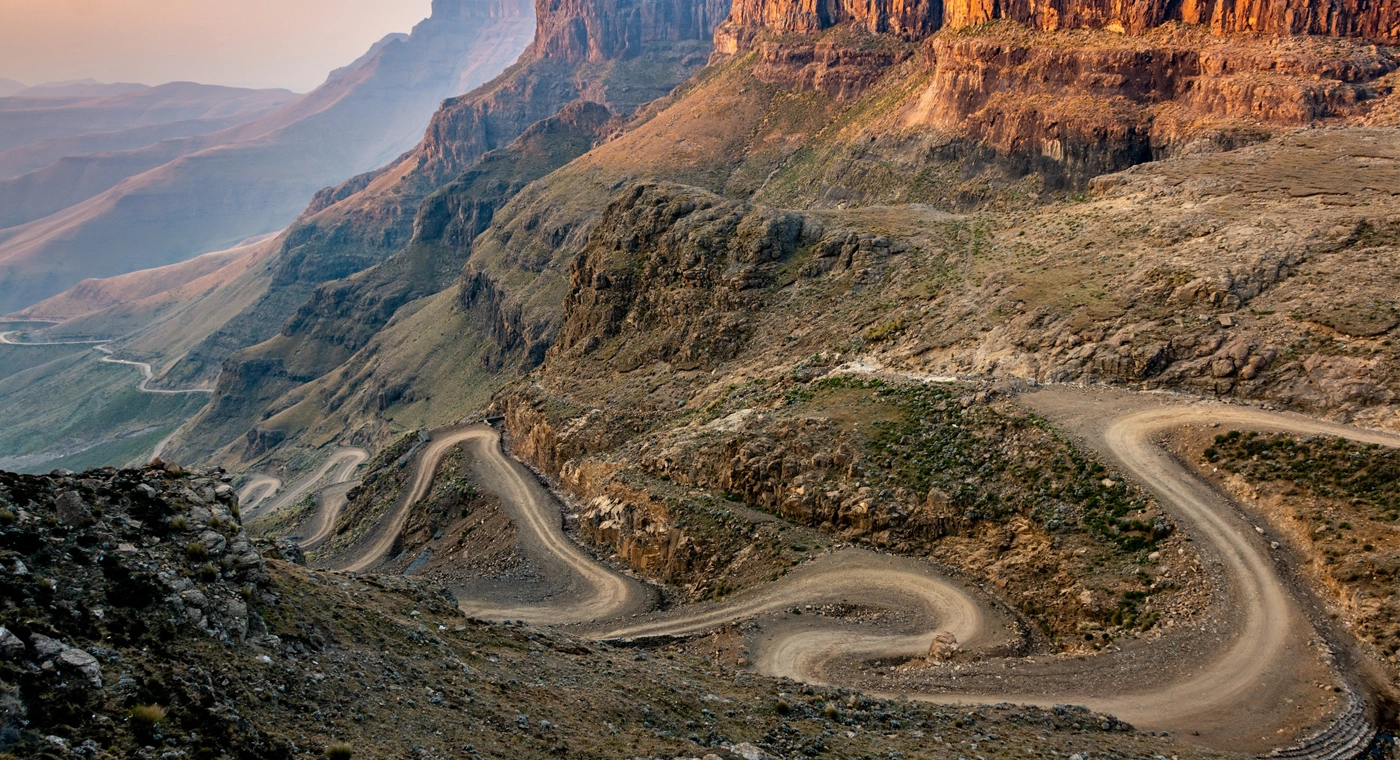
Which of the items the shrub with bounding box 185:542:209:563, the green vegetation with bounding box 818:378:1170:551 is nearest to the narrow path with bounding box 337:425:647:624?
the green vegetation with bounding box 818:378:1170:551

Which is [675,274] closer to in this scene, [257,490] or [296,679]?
[296,679]

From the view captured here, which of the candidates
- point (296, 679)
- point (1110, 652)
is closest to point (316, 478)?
point (296, 679)

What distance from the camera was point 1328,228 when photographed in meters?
42.9

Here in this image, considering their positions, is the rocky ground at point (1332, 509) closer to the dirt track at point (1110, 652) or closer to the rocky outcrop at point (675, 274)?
the dirt track at point (1110, 652)

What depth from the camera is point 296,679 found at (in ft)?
57.9

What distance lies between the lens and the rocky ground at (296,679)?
13805mm

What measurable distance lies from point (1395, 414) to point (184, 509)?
142ft

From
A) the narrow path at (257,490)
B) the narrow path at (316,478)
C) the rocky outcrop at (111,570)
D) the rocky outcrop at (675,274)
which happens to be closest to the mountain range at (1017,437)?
the rocky outcrop at (675,274)

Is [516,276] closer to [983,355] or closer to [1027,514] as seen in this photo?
[983,355]

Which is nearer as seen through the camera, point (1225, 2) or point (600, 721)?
point (600, 721)

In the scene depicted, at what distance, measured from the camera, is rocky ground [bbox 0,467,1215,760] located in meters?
13.8

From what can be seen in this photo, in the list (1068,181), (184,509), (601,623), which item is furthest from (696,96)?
(184,509)

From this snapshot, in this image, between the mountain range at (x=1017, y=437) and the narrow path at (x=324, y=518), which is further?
the narrow path at (x=324, y=518)

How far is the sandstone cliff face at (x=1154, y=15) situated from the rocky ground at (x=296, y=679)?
88.7 m
